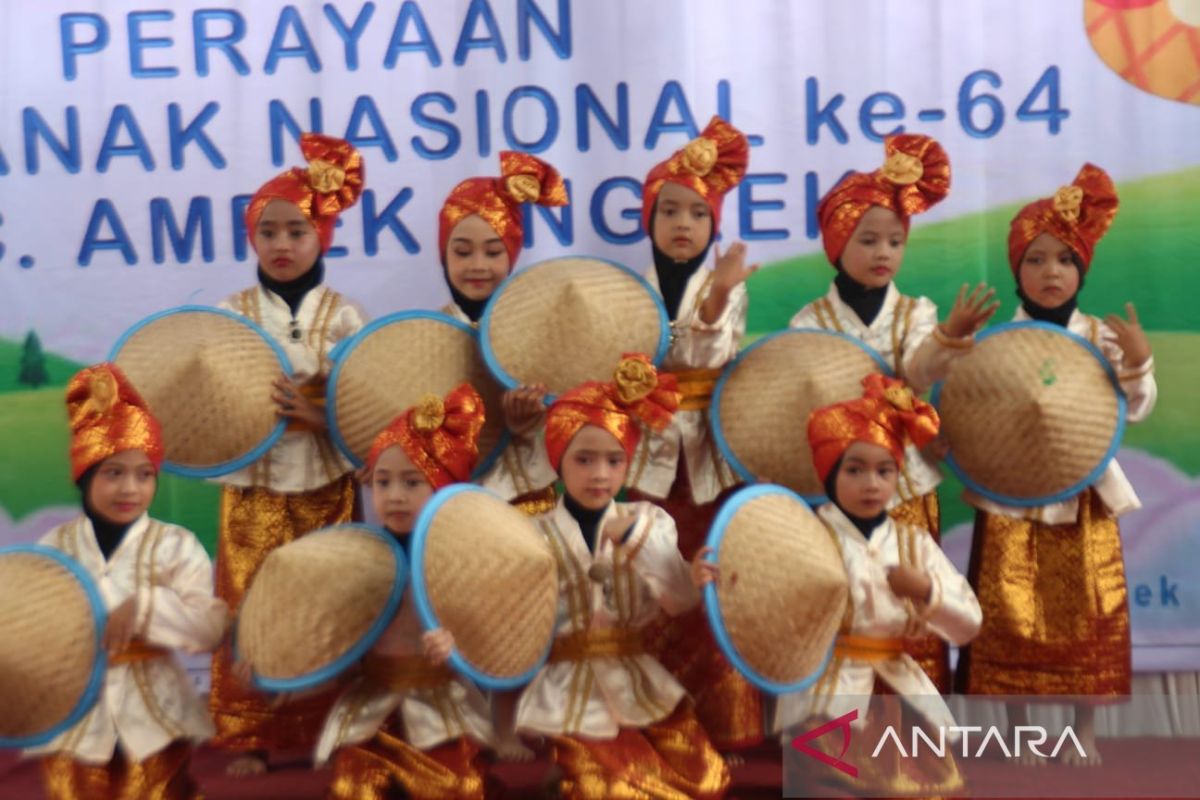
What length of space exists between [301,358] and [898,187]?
157 centimetres

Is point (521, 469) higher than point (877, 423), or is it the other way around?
point (877, 423)

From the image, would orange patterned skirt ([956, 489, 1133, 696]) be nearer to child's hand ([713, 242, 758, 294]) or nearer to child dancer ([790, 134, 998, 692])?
child dancer ([790, 134, 998, 692])

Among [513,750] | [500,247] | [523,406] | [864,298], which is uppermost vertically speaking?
[500,247]

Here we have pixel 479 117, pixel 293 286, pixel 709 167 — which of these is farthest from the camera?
pixel 479 117

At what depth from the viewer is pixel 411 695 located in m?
3.17

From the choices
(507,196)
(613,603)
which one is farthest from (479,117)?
(613,603)

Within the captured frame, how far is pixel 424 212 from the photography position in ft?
14.5

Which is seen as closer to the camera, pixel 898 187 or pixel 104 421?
pixel 104 421

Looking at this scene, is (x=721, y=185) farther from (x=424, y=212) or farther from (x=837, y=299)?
(x=424, y=212)

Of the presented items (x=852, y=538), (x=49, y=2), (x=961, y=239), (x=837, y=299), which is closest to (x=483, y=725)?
(x=852, y=538)

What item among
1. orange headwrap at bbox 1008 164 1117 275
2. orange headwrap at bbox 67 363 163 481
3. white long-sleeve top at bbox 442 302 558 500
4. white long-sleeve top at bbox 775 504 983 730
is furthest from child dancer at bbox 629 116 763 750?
orange headwrap at bbox 67 363 163 481

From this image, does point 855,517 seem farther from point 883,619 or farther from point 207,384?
point 207,384

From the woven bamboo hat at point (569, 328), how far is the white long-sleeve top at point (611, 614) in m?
0.45

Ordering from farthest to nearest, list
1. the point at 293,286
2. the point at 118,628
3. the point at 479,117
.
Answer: the point at 479,117, the point at 293,286, the point at 118,628
